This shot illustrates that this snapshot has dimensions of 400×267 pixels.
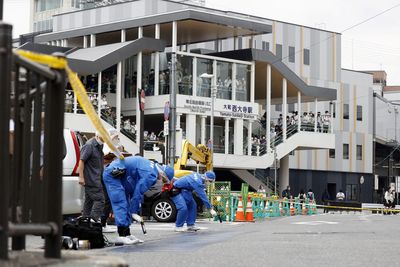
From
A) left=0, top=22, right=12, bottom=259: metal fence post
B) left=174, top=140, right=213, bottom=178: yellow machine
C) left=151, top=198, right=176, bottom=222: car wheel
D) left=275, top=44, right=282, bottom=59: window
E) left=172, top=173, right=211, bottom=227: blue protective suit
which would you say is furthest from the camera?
left=275, top=44, right=282, bottom=59: window

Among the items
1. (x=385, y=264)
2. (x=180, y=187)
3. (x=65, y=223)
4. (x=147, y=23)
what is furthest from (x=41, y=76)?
(x=147, y=23)

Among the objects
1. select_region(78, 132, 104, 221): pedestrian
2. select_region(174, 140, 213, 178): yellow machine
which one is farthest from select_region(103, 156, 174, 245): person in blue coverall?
select_region(174, 140, 213, 178): yellow machine

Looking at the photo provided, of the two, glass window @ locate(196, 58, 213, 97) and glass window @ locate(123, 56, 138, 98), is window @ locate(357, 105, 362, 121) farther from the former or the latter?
glass window @ locate(123, 56, 138, 98)

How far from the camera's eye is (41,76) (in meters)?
4.70

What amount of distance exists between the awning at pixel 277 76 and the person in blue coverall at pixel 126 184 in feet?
127

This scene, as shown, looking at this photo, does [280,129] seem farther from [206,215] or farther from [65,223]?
[65,223]

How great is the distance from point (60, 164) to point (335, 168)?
239 feet

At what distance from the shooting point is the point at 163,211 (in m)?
23.1

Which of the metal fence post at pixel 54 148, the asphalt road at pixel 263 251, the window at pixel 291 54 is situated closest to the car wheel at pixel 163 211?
the asphalt road at pixel 263 251

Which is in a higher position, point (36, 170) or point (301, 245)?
point (36, 170)

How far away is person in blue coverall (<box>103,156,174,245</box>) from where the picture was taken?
41.3ft

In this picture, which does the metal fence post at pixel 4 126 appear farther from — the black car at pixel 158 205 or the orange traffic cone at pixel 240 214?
the orange traffic cone at pixel 240 214

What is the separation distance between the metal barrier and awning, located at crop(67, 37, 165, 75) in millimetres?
38001

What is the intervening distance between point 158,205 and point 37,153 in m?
18.7
